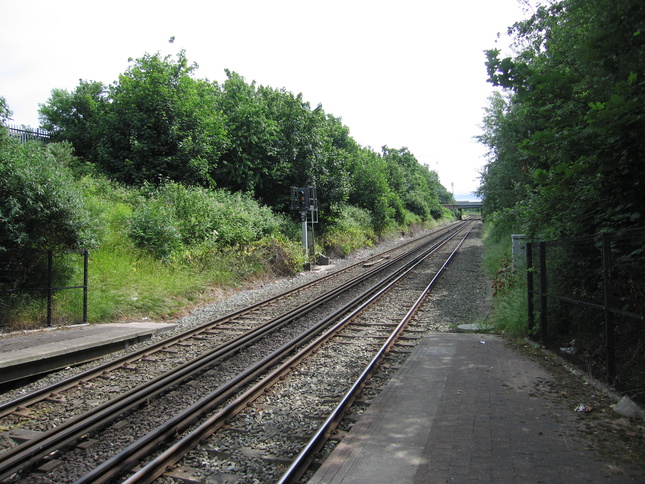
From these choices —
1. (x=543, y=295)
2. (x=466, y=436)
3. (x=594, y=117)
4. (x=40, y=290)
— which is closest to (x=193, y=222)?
(x=40, y=290)

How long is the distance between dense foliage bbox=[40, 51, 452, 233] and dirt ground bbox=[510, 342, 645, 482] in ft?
57.9

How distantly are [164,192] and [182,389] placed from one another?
43.9ft

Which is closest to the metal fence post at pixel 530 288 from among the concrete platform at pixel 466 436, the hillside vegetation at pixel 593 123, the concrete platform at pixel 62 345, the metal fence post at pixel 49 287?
the hillside vegetation at pixel 593 123

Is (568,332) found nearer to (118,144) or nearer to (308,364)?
(308,364)

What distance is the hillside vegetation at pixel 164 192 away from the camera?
32.9ft

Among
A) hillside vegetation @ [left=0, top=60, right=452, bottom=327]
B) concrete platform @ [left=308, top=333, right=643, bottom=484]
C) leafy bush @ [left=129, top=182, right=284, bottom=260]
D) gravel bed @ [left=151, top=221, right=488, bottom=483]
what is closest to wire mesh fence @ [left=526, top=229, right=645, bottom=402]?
concrete platform @ [left=308, top=333, right=643, bottom=484]

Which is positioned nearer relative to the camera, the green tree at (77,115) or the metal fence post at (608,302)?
the metal fence post at (608,302)

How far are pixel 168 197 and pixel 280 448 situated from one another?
1480 cm

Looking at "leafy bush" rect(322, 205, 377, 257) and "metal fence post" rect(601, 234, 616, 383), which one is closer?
"metal fence post" rect(601, 234, 616, 383)

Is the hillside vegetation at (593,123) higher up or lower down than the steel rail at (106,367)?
higher up

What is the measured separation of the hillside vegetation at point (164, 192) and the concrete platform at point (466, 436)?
799cm

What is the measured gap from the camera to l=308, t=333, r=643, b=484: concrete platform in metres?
3.49

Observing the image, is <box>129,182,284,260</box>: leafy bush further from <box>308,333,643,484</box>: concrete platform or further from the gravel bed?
<box>308,333,643,484</box>: concrete platform

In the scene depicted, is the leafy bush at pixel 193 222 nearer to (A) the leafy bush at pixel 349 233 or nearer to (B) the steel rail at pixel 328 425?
(A) the leafy bush at pixel 349 233
